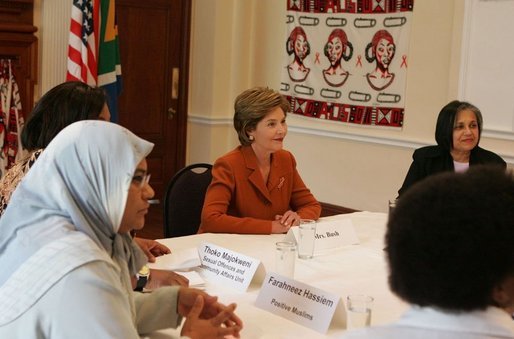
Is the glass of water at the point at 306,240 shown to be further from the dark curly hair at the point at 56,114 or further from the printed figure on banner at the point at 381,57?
the printed figure on banner at the point at 381,57

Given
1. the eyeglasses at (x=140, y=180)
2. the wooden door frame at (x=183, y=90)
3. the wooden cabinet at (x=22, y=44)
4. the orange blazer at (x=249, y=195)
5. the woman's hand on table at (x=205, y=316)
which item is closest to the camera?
the eyeglasses at (x=140, y=180)

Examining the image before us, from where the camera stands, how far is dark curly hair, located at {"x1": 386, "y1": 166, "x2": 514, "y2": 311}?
104cm

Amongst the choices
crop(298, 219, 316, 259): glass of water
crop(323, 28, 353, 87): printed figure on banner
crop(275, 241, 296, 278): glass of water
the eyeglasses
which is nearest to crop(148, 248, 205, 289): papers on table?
crop(275, 241, 296, 278): glass of water

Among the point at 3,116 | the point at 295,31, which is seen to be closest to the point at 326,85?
the point at 295,31

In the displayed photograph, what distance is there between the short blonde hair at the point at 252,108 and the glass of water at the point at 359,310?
1.51 m

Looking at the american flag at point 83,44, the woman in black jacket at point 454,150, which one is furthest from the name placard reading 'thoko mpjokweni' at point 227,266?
the american flag at point 83,44

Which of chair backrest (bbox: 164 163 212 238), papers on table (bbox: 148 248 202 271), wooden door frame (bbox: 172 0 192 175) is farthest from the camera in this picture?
wooden door frame (bbox: 172 0 192 175)

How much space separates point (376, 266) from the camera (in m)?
2.51

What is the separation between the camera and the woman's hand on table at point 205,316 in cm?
178

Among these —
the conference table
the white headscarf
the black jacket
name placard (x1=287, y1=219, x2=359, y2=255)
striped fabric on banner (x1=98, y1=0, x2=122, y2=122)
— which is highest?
striped fabric on banner (x1=98, y1=0, x2=122, y2=122)

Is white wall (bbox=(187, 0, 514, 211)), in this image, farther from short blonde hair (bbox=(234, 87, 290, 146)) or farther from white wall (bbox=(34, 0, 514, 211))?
short blonde hair (bbox=(234, 87, 290, 146))

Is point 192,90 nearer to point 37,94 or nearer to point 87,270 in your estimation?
point 37,94

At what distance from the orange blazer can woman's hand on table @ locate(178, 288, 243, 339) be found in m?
1.05

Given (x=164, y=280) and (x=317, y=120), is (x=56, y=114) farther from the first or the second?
(x=317, y=120)
